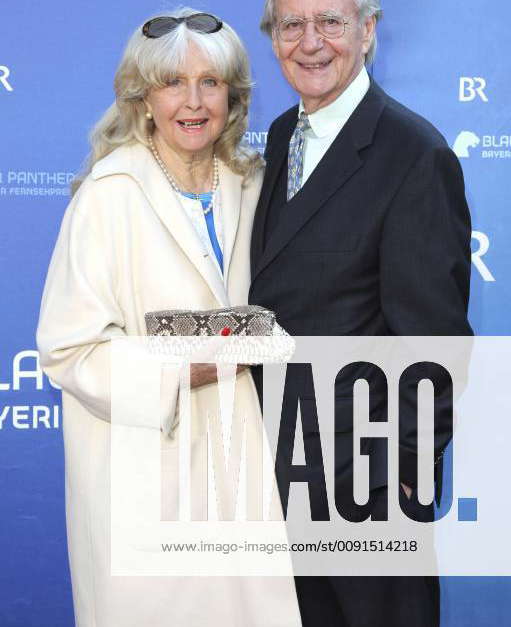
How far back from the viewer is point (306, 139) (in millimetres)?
2646

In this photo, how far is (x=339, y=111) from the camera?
2586mm

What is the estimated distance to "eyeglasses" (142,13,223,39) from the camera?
8.40 ft

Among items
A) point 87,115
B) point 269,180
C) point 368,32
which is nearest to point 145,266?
point 269,180

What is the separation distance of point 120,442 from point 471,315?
1.45 metres

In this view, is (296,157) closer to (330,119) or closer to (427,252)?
(330,119)

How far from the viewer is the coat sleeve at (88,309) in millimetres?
2480

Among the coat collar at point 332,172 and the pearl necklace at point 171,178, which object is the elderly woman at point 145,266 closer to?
the pearl necklace at point 171,178

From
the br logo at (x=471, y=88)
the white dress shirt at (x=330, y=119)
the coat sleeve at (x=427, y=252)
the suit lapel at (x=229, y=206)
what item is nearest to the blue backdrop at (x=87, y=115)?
the br logo at (x=471, y=88)

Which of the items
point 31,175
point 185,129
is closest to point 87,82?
point 31,175

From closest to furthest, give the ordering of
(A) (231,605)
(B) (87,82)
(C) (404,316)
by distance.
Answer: (C) (404,316) < (A) (231,605) < (B) (87,82)

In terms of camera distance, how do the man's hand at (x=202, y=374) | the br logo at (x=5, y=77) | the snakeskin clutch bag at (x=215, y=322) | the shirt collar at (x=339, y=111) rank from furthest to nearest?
the br logo at (x=5, y=77)
the shirt collar at (x=339, y=111)
the man's hand at (x=202, y=374)
the snakeskin clutch bag at (x=215, y=322)

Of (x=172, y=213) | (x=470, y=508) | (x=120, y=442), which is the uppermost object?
(x=172, y=213)

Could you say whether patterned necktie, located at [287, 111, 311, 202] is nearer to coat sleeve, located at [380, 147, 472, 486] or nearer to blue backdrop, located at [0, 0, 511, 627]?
coat sleeve, located at [380, 147, 472, 486]

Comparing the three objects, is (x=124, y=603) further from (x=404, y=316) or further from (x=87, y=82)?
(x=87, y=82)
